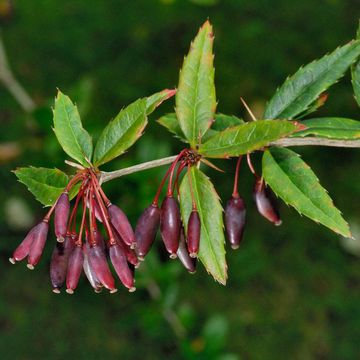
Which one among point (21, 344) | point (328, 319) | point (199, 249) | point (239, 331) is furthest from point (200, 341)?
point (199, 249)

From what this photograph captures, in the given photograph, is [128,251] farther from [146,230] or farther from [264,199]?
[264,199]

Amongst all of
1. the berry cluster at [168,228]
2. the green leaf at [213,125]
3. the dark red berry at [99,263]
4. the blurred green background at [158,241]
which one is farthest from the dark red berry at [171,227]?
the blurred green background at [158,241]

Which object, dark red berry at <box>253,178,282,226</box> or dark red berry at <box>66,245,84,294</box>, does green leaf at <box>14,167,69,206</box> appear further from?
dark red berry at <box>253,178,282,226</box>

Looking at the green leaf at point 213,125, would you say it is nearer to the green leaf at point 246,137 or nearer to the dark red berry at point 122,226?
the green leaf at point 246,137

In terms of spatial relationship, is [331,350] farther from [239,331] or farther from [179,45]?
[179,45]

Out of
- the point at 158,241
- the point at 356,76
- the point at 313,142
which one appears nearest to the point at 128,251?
the point at 313,142

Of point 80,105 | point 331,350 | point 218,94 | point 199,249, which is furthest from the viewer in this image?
point 218,94
